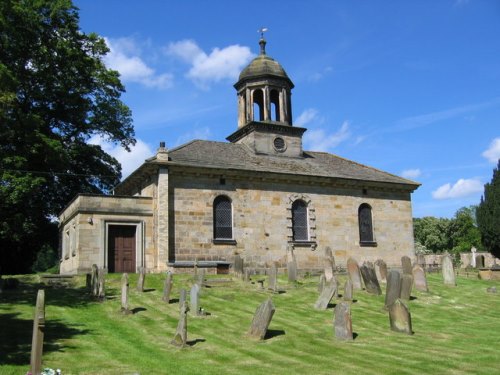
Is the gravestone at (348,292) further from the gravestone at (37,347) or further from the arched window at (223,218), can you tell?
the gravestone at (37,347)

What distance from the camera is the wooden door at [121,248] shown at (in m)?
25.9

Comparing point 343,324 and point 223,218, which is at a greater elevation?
point 223,218

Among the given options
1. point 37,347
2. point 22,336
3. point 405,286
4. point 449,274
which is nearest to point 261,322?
point 37,347

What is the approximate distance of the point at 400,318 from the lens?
48.0 ft

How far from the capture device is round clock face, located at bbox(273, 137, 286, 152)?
32688 mm

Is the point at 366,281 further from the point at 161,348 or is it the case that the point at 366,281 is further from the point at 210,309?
the point at 161,348

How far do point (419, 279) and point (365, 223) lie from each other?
31.5 feet

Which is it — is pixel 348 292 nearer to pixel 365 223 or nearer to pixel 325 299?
pixel 325 299

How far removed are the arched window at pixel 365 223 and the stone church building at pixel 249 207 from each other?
0.20 ft

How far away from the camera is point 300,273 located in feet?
89.4

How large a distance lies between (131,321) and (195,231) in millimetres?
11751

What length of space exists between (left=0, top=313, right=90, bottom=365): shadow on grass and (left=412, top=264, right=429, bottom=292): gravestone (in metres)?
14.1

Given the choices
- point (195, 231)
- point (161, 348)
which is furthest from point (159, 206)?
point (161, 348)

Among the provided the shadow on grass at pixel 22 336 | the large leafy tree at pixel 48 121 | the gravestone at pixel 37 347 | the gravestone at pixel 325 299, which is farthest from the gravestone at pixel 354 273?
the large leafy tree at pixel 48 121
